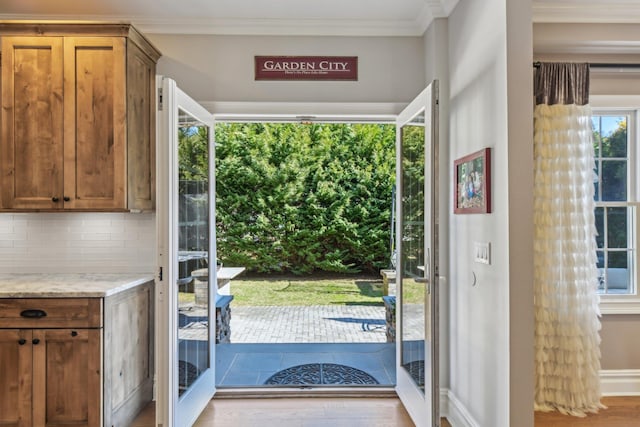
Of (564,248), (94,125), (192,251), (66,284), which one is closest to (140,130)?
(94,125)

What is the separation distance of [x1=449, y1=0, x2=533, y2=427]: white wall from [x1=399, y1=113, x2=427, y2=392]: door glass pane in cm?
28

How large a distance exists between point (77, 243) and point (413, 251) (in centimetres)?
248

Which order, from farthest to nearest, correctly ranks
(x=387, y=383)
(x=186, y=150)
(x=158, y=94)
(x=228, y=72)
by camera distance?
(x=387, y=383), (x=228, y=72), (x=186, y=150), (x=158, y=94)

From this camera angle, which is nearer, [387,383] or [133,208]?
[133,208]

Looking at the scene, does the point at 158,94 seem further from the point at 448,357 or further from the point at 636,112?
the point at 636,112

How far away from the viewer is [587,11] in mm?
2992

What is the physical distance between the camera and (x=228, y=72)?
335cm

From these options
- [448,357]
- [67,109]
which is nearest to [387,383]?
[448,357]

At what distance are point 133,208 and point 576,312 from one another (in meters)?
3.08

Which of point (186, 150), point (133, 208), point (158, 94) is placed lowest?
point (133, 208)

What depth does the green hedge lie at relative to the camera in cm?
870

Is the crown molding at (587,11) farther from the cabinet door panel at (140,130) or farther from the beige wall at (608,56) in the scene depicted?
the cabinet door panel at (140,130)

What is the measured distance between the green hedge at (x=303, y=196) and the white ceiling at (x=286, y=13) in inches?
212

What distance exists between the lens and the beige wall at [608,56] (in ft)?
10.0
